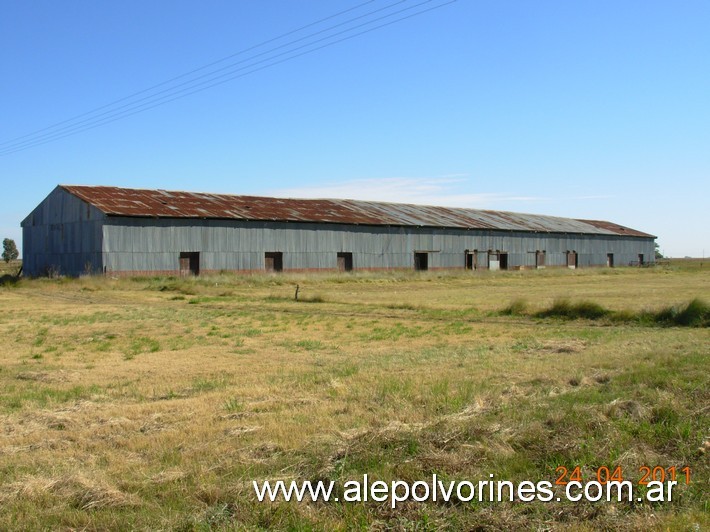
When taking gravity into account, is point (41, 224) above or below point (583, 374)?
above

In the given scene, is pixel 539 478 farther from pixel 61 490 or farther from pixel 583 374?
pixel 583 374

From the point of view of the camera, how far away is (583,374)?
40.5ft

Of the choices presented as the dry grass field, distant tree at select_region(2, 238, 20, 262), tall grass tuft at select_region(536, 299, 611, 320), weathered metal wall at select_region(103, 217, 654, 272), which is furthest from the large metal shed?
distant tree at select_region(2, 238, 20, 262)

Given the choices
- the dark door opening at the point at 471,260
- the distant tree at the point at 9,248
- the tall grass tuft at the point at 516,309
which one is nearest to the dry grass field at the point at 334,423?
the tall grass tuft at the point at 516,309

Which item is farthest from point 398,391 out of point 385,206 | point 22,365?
point 385,206

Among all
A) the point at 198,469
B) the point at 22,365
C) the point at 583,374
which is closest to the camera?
the point at 198,469

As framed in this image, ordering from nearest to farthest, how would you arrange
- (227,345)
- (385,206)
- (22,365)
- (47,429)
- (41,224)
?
(47,429) < (22,365) < (227,345) < (41,224) < (385,206)

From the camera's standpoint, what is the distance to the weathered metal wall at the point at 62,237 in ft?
171

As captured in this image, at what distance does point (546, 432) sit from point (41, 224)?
61.2m

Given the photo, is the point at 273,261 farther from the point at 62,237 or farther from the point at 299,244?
the point at 62,237

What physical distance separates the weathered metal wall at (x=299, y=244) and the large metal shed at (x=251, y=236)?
83 mm

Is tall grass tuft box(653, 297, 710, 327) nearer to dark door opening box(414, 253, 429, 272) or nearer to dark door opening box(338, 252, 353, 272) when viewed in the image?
dark door opening box(338, 252, 353, 272)

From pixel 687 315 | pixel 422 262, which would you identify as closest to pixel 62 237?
pixel 422 262

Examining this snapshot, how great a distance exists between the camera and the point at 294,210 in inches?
2559
